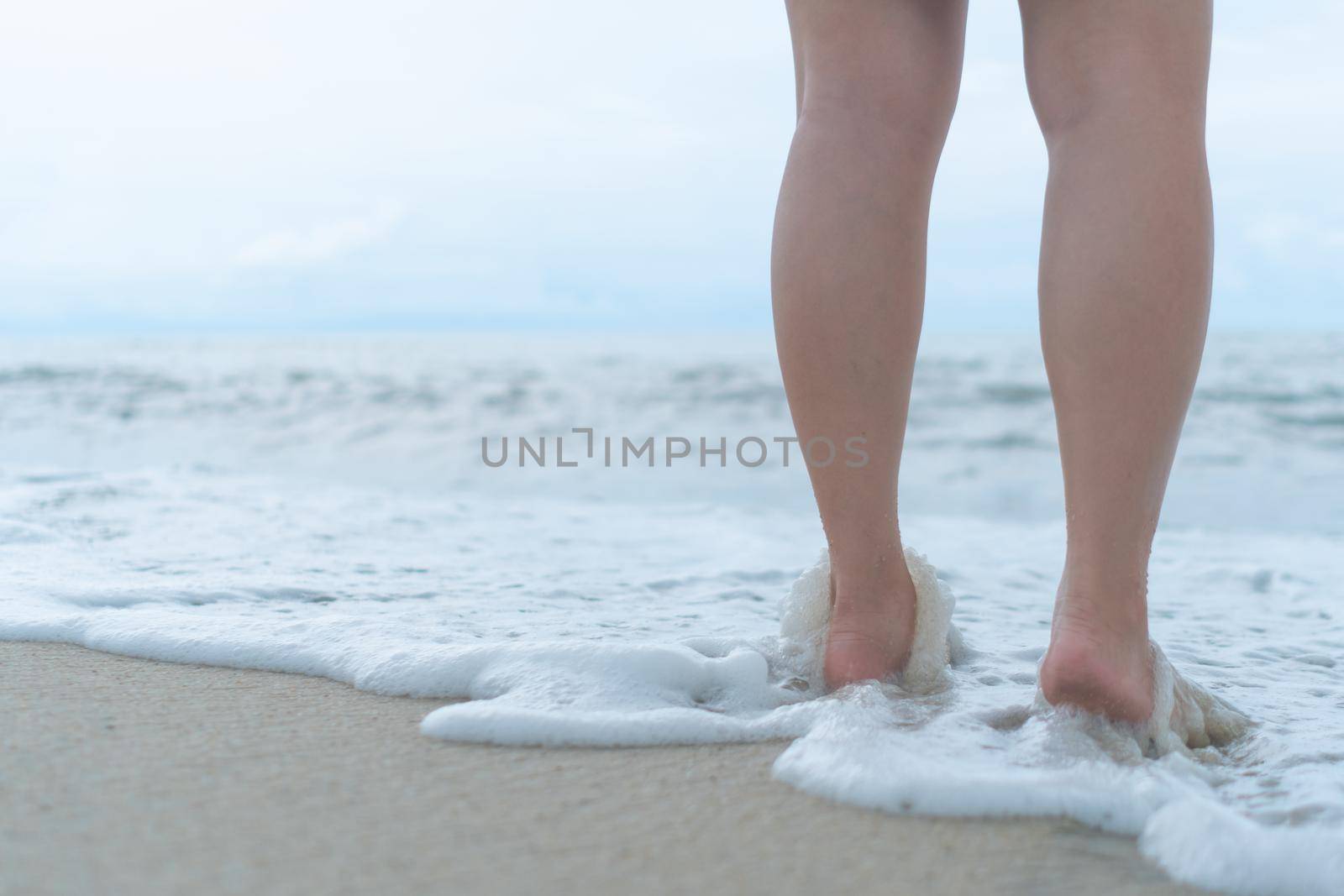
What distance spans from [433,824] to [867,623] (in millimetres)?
549

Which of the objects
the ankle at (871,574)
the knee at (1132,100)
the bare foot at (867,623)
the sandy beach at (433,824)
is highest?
the knee at (1132,100)

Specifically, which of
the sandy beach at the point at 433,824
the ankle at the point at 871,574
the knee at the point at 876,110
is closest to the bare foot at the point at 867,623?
the ankle at the point at 871,574

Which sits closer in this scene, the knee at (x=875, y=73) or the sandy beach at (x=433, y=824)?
the sandy beach at (x=433, y=824)

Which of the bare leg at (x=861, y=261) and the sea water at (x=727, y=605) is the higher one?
the bare leg at (x=861, y=261)

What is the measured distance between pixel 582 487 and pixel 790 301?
3233mm

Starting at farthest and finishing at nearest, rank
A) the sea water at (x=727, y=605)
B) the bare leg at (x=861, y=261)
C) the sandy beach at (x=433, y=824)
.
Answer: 1. the bare leg at (x=861, y=261)
2. the sea water at (x=727, y=605)
3. the sandy beach at (x=433, y=824)

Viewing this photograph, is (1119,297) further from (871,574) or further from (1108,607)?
(871,574)

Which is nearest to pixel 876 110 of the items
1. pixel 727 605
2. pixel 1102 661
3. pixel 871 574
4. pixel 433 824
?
pixel 871 574

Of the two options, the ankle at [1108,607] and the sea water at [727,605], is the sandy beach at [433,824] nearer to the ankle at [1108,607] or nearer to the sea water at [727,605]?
the sea water at [727,605]

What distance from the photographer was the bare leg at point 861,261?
1.06m

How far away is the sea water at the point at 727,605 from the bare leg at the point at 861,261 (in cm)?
12

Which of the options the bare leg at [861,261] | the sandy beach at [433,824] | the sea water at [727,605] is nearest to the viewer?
the sandy beach at [433,824]

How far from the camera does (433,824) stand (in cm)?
77

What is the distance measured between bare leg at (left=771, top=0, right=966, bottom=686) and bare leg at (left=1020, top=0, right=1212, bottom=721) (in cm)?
15
